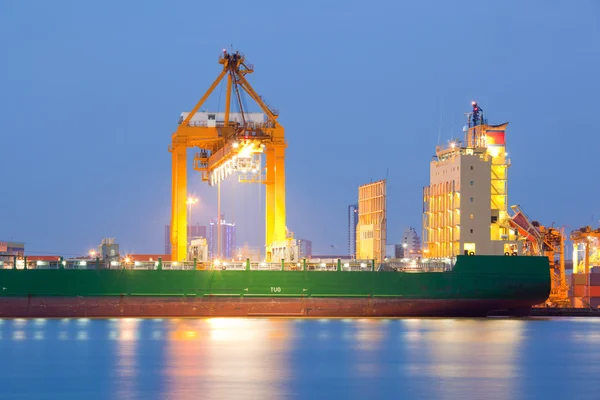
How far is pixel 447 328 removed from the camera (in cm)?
3916

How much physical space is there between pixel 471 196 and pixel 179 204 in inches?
522

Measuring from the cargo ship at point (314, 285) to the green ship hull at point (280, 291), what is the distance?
4cm

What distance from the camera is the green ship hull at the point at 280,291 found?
140 feet

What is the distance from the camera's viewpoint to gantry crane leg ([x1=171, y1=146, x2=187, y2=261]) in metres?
46.9

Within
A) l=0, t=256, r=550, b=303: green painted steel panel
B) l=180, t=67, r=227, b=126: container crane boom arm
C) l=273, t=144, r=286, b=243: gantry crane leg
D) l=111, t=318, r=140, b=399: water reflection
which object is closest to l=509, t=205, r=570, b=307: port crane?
l=0, t=256, r=550, b=303: green painted steel panel

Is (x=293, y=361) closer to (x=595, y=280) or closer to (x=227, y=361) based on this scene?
(x=227, y=361)

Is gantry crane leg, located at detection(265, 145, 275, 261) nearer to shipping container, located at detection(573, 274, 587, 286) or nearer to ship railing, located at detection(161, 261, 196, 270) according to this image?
ship railing, located at detection(161, 261, 196, 270)

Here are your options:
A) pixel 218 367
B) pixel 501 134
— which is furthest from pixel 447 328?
pixel 218 367

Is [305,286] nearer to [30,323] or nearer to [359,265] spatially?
[359,265]

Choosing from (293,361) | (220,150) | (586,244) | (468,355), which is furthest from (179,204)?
(586,244)

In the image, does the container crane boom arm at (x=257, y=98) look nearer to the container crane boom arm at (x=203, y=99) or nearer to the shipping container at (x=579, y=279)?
the container crane boom arm at (x=203, y=99)

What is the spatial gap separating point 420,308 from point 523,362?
61.7 feet

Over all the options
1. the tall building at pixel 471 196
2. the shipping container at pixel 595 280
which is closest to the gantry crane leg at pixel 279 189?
the tall building at pixel 471 196

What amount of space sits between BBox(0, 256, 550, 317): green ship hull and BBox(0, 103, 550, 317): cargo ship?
4 cm
